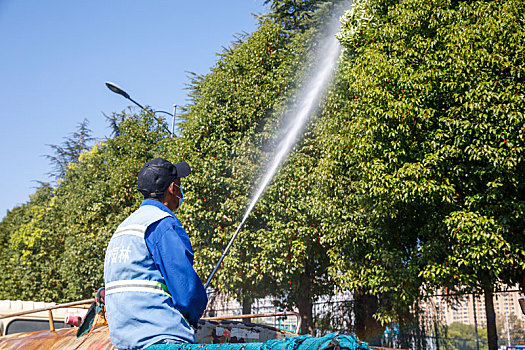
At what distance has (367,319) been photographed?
16375mm

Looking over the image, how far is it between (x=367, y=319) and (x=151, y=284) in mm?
15089

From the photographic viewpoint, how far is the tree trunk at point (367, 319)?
1616cm

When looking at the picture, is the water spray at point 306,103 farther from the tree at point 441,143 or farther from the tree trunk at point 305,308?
the tree trunk at point 305,308

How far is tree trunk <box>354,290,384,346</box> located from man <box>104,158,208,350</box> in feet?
47.7

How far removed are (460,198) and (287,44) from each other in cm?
851

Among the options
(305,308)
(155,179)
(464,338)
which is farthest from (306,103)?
(155,179)

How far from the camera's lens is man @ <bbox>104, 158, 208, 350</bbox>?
7.74 ft

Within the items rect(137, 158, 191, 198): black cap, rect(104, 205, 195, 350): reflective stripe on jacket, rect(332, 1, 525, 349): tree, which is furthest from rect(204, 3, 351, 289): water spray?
rect(104, 205, 195, 350): reflective stripe on jacket

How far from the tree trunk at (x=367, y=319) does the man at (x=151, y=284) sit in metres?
14.5

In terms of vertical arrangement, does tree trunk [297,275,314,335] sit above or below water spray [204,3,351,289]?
below

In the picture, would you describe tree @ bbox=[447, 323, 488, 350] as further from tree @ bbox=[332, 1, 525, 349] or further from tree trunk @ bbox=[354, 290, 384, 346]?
tree @ bbox=[332, 1, 525, 349]

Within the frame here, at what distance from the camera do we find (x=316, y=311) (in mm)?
19312

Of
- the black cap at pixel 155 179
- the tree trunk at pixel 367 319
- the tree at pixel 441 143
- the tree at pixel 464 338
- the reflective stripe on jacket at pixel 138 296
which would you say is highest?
the tree at pixel 441 143

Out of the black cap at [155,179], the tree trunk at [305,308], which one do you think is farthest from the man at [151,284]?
the tree trunk at [305,308]
